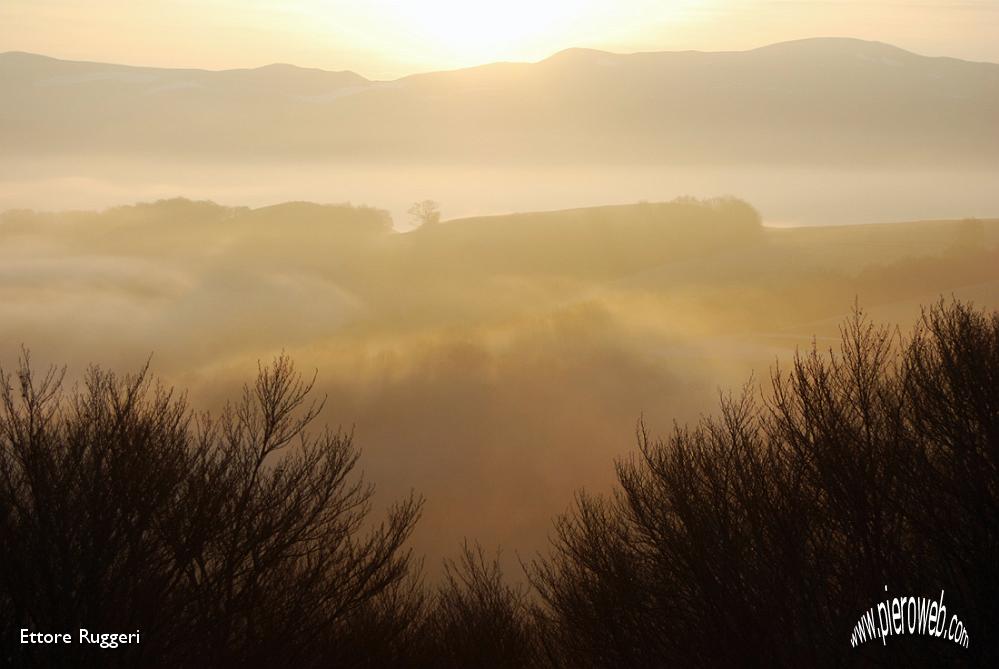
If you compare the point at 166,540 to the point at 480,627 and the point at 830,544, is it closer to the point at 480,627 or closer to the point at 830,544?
the point at 830,544

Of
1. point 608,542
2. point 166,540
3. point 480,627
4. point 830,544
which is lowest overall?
point 830,544

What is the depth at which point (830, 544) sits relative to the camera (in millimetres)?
19000

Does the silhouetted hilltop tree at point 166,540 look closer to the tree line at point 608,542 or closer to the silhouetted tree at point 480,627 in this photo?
the tree line at point 608,542

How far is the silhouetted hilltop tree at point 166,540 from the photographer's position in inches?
588

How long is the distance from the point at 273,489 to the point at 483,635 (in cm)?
1278

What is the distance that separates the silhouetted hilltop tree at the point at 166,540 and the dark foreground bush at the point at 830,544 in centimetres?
557

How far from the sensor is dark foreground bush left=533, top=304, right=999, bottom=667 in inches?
619

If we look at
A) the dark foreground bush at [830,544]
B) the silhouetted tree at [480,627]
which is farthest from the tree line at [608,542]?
the silhouetted tree at [480,627]

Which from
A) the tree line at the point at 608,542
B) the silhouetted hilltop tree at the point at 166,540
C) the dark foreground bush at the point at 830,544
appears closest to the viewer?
the silhouetted hilltop tree at the point at 166,540

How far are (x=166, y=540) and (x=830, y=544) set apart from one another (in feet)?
37.8

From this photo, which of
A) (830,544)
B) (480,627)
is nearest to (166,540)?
(830,544)

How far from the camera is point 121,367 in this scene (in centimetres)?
12381

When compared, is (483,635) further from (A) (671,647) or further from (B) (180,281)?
(B) (180,281)

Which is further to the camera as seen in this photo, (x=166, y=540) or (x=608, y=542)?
(x=608, y=542)
